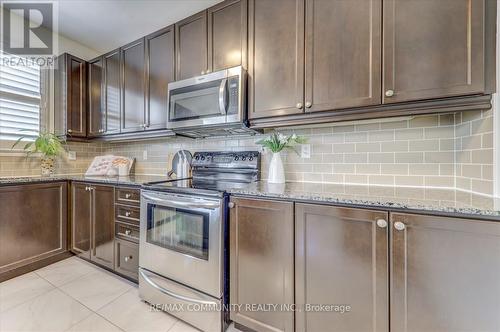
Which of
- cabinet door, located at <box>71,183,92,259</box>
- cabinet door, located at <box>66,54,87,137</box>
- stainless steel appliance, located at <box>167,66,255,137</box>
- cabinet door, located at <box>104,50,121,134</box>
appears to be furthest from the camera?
cabinet door, located at <box>66,54,87,137</box>

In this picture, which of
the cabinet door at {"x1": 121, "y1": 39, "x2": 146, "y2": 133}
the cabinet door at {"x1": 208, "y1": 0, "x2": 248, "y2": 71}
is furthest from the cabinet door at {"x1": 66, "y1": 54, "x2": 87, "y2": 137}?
the cabinet door at {"x1": 208, "y1": 0, "x2": 248, "y2": 71}

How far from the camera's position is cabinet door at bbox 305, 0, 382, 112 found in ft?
4.18

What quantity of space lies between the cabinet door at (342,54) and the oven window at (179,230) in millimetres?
1069

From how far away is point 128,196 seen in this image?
192cm

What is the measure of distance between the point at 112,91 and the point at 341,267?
110 inches

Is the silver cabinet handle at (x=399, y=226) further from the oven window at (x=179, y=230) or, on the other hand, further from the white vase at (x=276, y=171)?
the oven window at (x=179, y=230)

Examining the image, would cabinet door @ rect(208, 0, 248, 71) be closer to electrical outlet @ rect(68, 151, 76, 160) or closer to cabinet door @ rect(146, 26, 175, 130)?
cabinet door @ rect(146, 26, 175, 130)

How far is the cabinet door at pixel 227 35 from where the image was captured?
169 cm

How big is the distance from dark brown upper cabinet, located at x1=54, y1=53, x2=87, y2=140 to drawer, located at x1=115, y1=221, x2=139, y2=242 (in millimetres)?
1410

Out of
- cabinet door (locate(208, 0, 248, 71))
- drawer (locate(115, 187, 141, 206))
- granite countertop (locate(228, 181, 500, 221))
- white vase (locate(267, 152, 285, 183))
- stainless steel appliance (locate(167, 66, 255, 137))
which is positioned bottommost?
drawer (locate(115, 187, 141, 206))

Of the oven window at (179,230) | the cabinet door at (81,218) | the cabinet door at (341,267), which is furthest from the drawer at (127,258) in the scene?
the cabinet door at (341,267)

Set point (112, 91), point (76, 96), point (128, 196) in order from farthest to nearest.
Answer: point (76, 96), point (112, 91), point (128, 196)

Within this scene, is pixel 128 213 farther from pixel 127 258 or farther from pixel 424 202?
pixel 424 202

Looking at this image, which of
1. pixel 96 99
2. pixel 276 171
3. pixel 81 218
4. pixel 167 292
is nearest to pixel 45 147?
pixel 96 99
